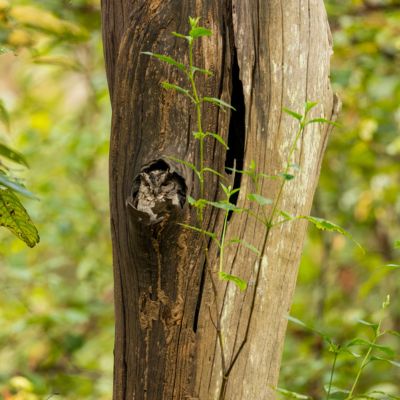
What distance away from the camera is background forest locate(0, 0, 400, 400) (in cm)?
325

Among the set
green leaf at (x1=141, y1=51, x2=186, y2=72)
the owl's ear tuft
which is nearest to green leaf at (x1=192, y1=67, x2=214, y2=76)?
green leaf at (x1=141, y1=51, x2=186, y2=72)

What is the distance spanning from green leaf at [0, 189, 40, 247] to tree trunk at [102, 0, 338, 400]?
0.52 ft

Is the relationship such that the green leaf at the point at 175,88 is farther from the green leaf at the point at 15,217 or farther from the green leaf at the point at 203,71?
the green leaf at the point at 15,217

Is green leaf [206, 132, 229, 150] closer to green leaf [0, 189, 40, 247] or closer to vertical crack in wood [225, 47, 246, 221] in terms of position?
vertical crack in wood [225, 47, 246, 221]

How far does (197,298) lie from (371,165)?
2.83 metres

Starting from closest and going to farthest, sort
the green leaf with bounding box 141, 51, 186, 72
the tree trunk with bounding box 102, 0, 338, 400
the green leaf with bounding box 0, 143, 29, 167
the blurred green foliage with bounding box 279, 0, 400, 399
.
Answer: the green leaf with bounding box 141, 51, 186, 72
the tree trunk with bounding box 102, 0, 338, 400
the green leaf with bounding box 0, 143, 29, 167
the blurred green foliage with bounding box 279, 0, 400, 399

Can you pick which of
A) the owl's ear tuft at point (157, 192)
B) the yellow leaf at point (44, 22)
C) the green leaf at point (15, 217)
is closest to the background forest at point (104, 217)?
the yellow leaf at point (44, 22)

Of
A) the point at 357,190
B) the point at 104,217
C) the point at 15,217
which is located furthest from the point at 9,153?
the point at 357,190

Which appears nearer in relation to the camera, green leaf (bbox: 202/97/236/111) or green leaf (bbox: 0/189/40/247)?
green leaf (bbox: 202/97/236/111)

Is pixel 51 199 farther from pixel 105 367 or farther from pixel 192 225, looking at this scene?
pixel 192 225

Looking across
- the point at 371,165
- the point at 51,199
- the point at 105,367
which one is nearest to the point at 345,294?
the point at 371,165

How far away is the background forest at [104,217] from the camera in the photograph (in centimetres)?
325

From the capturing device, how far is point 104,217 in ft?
13.7

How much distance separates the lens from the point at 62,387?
289 cm
